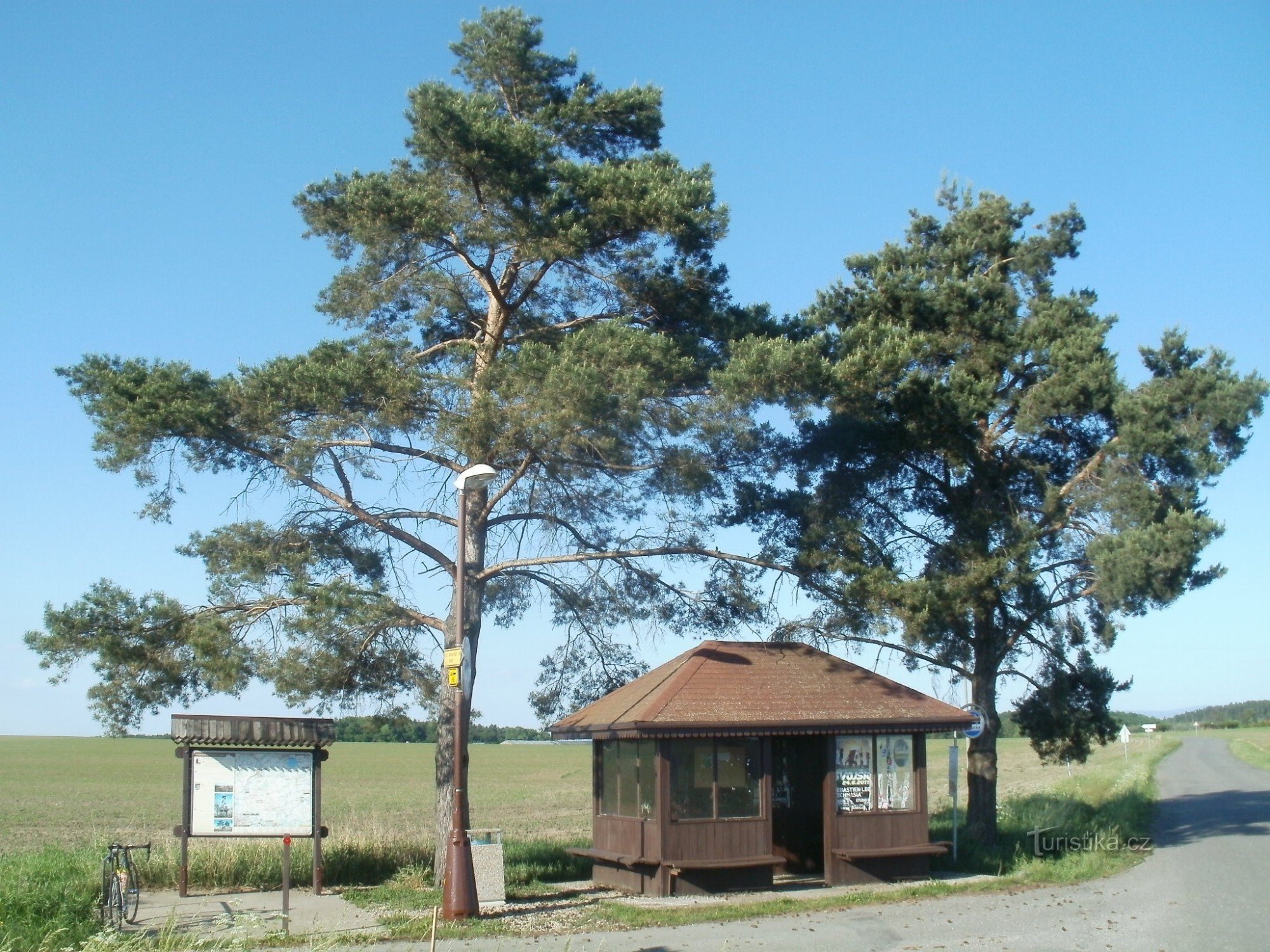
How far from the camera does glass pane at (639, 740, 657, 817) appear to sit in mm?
16203

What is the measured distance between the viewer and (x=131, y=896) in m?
13.6

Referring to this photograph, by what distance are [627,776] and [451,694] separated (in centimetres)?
290

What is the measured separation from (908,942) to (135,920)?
8720 millimetres

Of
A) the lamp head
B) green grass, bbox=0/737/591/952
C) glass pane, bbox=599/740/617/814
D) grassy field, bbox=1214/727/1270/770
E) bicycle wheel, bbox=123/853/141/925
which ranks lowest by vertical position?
grassy field, bbox=1214/727/1270/770

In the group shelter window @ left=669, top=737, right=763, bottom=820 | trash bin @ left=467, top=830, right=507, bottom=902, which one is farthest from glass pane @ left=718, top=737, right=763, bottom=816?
trash bin @ left=467, top=830, right=507, bottom=902

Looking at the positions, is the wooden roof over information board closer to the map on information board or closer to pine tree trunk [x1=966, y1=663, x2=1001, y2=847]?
the map on information board

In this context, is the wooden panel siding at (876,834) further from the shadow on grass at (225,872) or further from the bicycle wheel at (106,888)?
the bicycle wheel at (106,888)

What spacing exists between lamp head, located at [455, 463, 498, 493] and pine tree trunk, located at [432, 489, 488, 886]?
120 inches

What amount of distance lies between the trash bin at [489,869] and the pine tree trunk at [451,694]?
157cm

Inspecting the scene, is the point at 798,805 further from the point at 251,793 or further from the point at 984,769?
the point at 251,793

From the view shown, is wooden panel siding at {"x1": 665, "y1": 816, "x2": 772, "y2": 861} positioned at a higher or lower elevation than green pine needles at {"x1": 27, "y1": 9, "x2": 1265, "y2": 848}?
lower

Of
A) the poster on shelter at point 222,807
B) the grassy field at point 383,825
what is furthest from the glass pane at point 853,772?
the poster on shelter at point 222,807

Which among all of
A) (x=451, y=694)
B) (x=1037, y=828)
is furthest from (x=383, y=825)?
(x=1037, y=828)

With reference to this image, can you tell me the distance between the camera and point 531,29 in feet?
62.9
